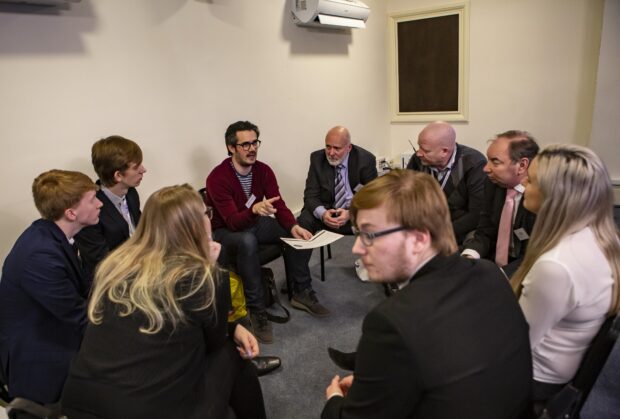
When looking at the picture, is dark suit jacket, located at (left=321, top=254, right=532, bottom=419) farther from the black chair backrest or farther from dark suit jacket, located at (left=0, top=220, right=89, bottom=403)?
dark suit jacket, located at (left=0, top=220, right=89, bottom=403)

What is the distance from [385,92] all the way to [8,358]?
458 cm

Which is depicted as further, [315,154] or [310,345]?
[315,154]

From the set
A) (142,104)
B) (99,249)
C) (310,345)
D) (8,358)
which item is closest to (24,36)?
(142,104)

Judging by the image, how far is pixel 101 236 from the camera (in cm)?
220

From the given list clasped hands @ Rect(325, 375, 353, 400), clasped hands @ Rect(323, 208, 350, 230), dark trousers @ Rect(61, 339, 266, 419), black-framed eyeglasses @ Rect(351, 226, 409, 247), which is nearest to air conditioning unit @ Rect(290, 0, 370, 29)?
clasped hands @ Rect(323, 208, 350, 230)

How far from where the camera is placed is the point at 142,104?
2.71 meters

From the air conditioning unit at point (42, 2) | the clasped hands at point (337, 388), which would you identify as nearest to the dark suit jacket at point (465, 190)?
the clasped hands at point (337, 388)

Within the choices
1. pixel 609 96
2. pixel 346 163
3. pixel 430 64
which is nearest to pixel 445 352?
pixel 346 163

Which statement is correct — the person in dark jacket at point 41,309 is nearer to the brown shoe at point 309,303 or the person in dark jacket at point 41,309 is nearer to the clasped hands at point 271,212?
the clasped hands at point 271,212

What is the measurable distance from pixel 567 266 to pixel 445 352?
20.5 inches

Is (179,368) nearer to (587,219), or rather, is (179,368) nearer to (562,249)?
(562,249)

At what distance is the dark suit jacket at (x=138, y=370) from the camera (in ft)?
3.70

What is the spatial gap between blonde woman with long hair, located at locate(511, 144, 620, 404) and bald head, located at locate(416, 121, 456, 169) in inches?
50.6

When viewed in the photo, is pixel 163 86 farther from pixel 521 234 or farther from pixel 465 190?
pixel 521 234
